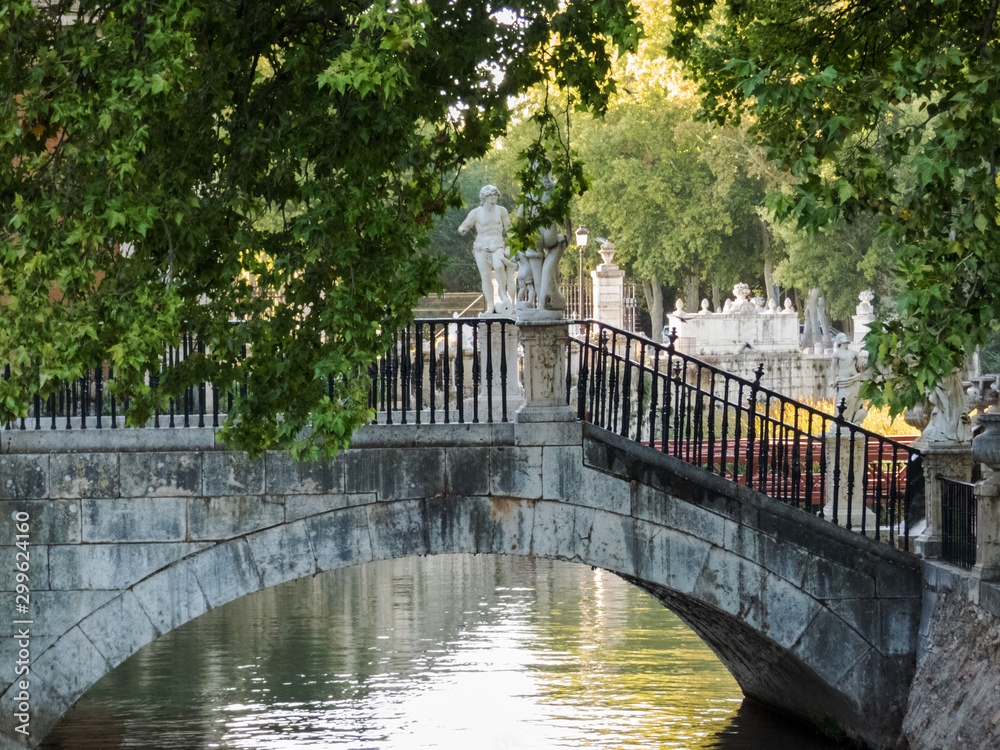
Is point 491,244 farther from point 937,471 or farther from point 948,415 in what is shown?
point 937,471

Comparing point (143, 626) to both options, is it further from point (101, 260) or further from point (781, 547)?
point (781, 547)

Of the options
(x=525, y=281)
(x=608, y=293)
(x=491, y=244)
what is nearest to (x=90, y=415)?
(x=525, y=281)

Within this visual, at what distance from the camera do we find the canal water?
36.3ft

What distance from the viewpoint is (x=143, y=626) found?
31.2 ft

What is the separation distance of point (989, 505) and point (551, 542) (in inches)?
122

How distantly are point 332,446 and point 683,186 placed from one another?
38.4 m

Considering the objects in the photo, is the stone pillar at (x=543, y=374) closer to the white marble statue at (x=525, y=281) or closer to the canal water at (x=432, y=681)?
the white marble statue at (x=525, y=281)

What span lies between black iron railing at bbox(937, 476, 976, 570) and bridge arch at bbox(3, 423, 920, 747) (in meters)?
0.33

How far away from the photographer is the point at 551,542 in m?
9.75

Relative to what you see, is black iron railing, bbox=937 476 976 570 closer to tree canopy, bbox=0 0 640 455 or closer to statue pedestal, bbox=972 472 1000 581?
statue pedestal, bbox=972 472 1000 581

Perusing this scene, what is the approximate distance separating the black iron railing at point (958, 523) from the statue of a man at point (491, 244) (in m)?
4.38

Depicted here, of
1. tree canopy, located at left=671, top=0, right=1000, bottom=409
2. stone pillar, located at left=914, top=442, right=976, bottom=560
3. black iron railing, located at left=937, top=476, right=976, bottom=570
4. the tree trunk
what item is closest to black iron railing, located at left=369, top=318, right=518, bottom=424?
tree canopy, located at left=671, top=0, right=1000, bottom=409

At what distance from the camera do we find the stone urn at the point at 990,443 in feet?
29.7

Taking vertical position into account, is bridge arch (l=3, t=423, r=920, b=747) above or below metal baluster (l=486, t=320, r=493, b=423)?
below
